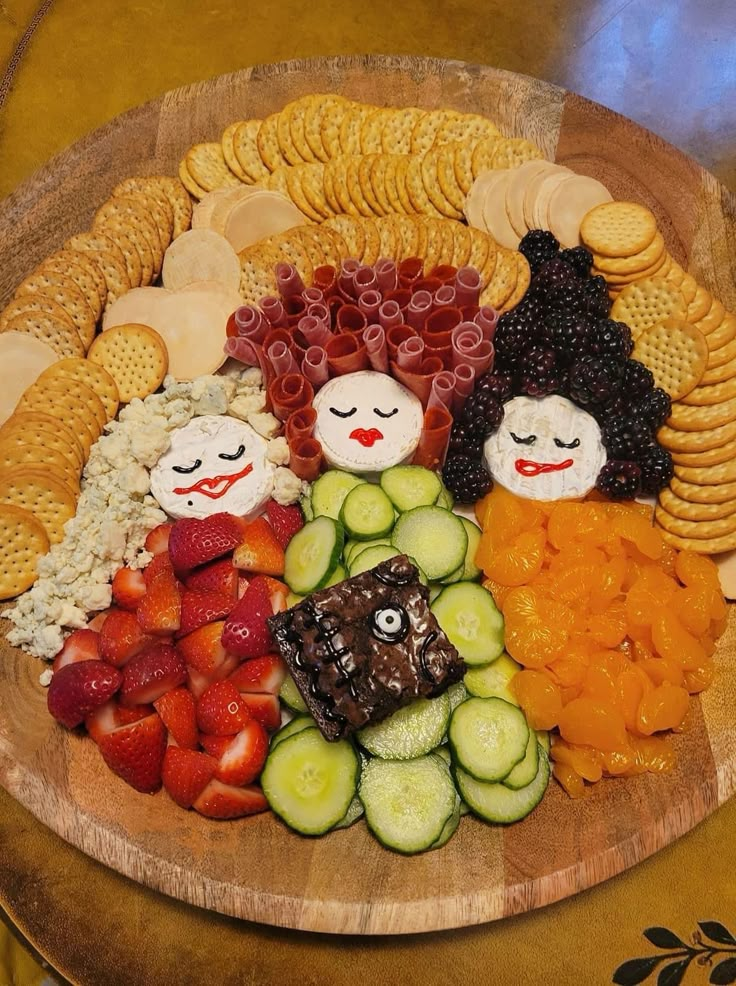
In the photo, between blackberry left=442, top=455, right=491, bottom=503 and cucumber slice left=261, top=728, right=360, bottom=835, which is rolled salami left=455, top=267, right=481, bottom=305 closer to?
blackberry left=442, top=455, right=491, bottom=503

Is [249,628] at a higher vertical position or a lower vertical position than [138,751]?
higher

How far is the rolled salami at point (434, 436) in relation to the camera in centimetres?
235

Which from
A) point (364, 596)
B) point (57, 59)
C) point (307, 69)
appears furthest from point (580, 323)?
point (57, 59)

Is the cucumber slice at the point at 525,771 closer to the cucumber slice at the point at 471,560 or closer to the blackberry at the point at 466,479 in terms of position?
the cucumber slice at the point at 471,560

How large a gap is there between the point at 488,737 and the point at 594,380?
1114mm

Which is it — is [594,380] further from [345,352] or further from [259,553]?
[259,553]

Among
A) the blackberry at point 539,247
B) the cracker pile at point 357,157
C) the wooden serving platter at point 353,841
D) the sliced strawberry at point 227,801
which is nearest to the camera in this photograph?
the wooden serving platter at point 353,841

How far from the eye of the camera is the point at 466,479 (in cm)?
234

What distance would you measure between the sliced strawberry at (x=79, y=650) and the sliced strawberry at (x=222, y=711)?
1.17 ft

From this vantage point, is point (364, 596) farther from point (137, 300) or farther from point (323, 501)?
point (137, 300)

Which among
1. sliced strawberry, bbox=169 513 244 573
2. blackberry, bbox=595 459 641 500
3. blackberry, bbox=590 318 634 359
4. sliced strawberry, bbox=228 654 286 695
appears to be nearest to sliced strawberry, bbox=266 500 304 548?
sliced strawberry, bbox=169 513 244 573

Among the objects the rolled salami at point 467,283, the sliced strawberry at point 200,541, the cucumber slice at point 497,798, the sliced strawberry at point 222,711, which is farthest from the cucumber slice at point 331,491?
the cucumber slice at point 497,798

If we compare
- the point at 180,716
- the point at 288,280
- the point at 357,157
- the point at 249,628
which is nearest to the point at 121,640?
the point at 180,716

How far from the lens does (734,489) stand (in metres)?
2.32
